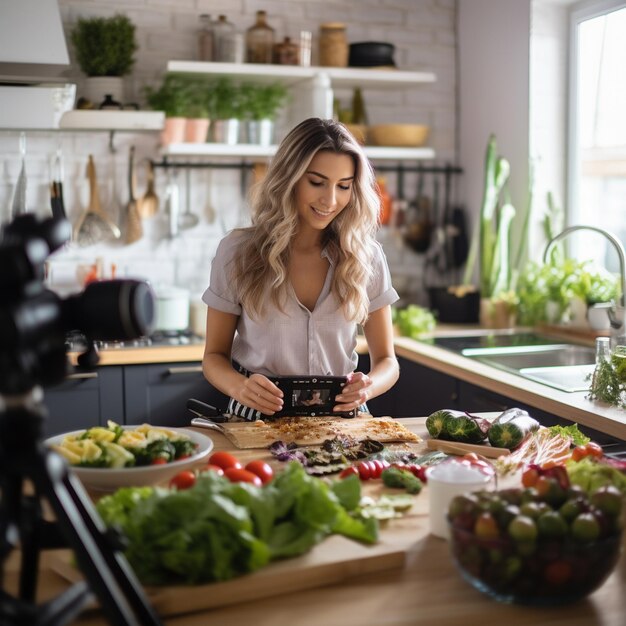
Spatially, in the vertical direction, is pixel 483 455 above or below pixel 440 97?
below

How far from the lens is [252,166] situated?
455 cm

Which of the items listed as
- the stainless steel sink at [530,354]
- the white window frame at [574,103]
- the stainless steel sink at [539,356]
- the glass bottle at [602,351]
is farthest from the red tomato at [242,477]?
the white window frame at [574,103]

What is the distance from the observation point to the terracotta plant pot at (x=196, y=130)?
13.6ft

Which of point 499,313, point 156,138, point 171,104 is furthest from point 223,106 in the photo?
point 499,313

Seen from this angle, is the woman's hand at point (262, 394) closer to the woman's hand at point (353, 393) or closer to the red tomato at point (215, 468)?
the woman's hand at point (353, 393)

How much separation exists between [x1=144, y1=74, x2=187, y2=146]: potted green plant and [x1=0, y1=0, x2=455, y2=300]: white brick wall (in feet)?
0.40

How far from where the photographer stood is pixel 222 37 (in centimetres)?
424

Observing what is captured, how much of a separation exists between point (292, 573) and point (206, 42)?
337 centimetres

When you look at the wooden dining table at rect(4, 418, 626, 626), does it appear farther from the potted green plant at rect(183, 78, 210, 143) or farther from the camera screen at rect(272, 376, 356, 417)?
the potted green plant at rect(183, 78, 210, 143)

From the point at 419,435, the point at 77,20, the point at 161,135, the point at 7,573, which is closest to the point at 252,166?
the point at 161,135

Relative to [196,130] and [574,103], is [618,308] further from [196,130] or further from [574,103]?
[196,130]

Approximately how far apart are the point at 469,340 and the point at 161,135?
5.49 feet

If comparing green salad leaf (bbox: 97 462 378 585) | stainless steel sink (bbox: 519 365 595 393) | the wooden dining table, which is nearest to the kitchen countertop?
stainless steel sink (bbox: 519 365 595 393)

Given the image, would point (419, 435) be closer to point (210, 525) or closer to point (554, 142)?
point (210, 525)
